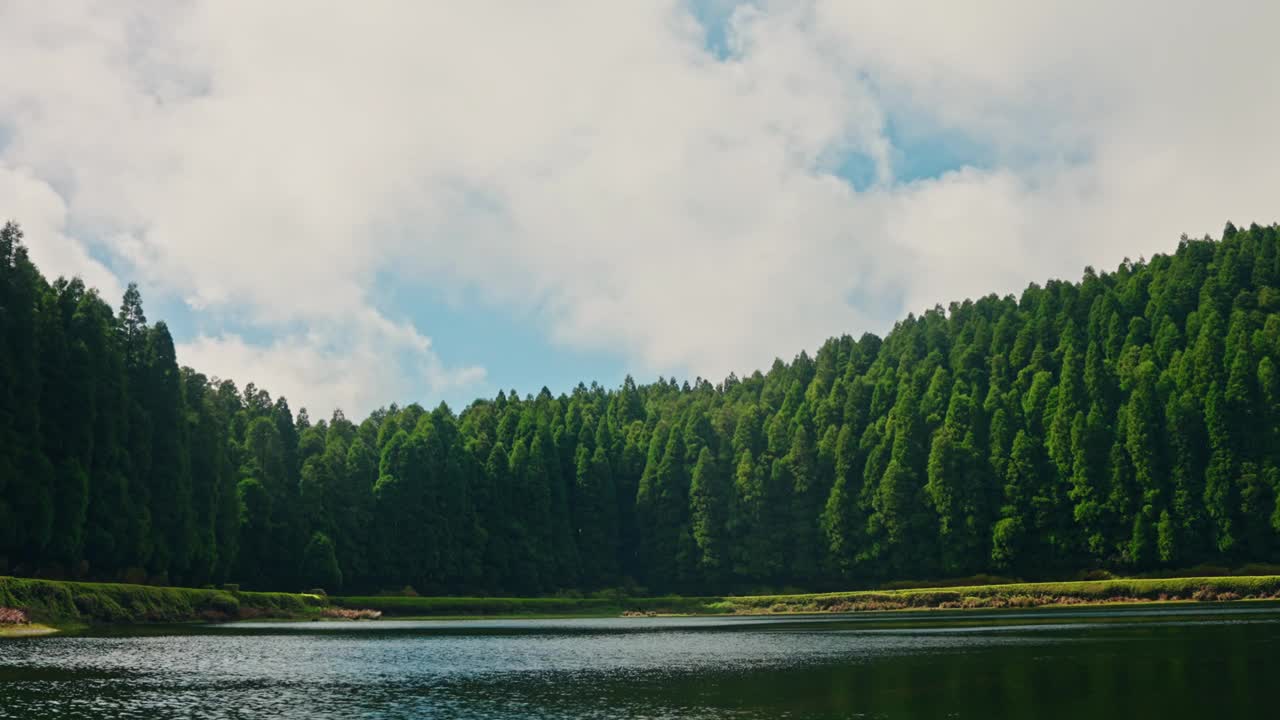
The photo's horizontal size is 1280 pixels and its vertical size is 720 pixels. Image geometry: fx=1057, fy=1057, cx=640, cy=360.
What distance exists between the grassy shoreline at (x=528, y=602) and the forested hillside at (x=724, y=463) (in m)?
A: 4.81

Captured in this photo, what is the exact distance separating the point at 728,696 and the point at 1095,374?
341ft

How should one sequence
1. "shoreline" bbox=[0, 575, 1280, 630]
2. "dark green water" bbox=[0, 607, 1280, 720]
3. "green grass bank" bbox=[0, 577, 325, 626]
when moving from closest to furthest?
"dark green water" bbox=[0, 607, 1280, 720], "green grass bank" bbox=[0, 577, 325, 626], "shoreline" bbox=[0, 575, 1280, 630]

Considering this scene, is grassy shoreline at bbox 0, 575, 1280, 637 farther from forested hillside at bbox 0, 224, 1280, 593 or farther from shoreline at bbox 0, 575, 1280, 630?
forested hillside at bbox 0, 224, 1280, 593

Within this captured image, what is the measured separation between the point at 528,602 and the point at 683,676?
271 feet

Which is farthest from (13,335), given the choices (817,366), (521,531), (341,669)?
(817,366)

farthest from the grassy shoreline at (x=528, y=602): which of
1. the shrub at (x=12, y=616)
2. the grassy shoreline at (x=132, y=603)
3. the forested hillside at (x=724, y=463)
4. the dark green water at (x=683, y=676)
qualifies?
the dark green water at (x=683, y=676)

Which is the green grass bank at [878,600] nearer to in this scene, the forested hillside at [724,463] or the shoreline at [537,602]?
the shoreline at [537,602]

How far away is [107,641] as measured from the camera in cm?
5150

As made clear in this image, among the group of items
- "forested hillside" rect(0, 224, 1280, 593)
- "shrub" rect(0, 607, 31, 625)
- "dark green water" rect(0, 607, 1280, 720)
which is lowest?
"dark green water" rect(0, 607, 1280, 720)

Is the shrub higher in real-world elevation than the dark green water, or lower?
higher

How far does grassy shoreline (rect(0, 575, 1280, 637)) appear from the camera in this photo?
200 feet

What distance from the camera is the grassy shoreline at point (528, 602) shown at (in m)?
61.1

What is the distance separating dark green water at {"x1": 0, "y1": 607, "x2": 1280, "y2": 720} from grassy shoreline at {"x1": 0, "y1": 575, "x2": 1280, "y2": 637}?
7003 millimetres

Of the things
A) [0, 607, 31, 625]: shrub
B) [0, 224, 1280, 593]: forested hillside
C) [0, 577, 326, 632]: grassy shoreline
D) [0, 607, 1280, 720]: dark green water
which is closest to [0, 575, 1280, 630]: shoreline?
[0, 577, 326, 632]: grassy shoreline
